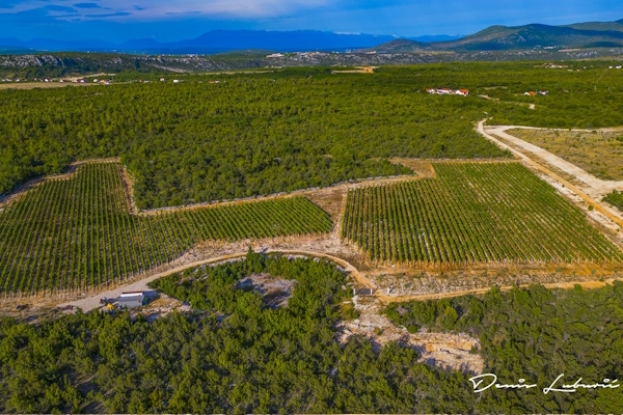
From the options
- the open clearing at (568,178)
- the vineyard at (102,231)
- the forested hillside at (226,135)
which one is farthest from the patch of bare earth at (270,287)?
the open clearing at (568,178)

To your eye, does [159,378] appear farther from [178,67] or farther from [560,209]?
[178,67]

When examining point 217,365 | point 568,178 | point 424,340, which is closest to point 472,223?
point 424,340

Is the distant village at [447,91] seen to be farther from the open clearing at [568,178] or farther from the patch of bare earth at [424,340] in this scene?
the patch of bare earth at [424,340]

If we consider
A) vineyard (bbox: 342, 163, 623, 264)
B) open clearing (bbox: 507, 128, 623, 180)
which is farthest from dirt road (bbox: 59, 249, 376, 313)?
open clearing (bbox: 507, 128, 623, 180)

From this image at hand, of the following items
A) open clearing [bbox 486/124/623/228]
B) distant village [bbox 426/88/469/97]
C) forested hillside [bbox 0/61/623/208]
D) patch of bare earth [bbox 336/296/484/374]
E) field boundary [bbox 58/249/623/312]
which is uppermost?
distant village [bbox 426/88/469/97]

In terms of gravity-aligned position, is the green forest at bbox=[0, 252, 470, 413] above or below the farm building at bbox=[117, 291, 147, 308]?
below

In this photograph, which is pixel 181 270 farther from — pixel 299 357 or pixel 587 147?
pixel 587 147

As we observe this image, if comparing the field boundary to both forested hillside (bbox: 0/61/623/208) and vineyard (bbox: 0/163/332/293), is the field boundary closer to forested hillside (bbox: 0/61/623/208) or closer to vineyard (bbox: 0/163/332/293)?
vineyard (bbox: 0/163/332/293)
